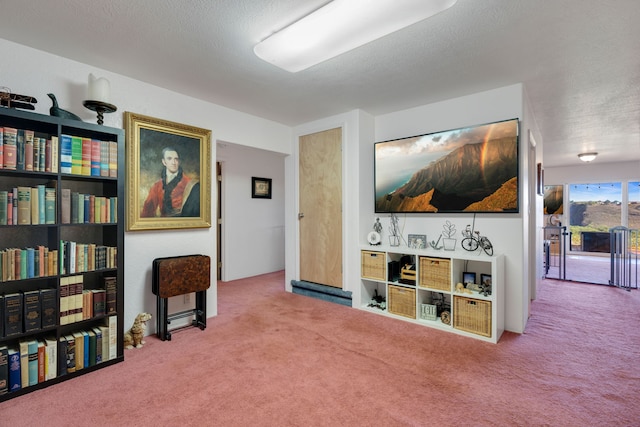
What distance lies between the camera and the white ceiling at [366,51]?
1.86m

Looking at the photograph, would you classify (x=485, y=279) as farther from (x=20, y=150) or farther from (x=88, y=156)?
(x=20, y=150)

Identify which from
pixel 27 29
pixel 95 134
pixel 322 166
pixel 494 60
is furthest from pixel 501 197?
pixel 27 29

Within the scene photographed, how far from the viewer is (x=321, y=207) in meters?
4.11

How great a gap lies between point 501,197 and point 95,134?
11.8ft

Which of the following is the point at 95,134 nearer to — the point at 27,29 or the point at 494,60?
the point at 27,29

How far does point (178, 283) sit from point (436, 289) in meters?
2.47

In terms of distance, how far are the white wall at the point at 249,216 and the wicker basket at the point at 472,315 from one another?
328 centimetres

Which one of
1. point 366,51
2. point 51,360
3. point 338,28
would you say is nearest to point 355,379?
point 51,360

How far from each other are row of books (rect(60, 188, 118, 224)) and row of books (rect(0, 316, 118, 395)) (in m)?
0.76

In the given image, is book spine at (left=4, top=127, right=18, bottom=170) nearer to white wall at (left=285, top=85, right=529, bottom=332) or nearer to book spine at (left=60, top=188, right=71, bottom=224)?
book spine at (left=60, top=188, right=71, bottom=224)

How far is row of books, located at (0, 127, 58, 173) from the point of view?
6.39ft

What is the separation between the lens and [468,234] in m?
3.28

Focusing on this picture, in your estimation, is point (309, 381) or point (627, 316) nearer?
point (309, 381)

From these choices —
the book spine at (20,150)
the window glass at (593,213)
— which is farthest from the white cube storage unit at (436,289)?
the window glass at (593,213)
